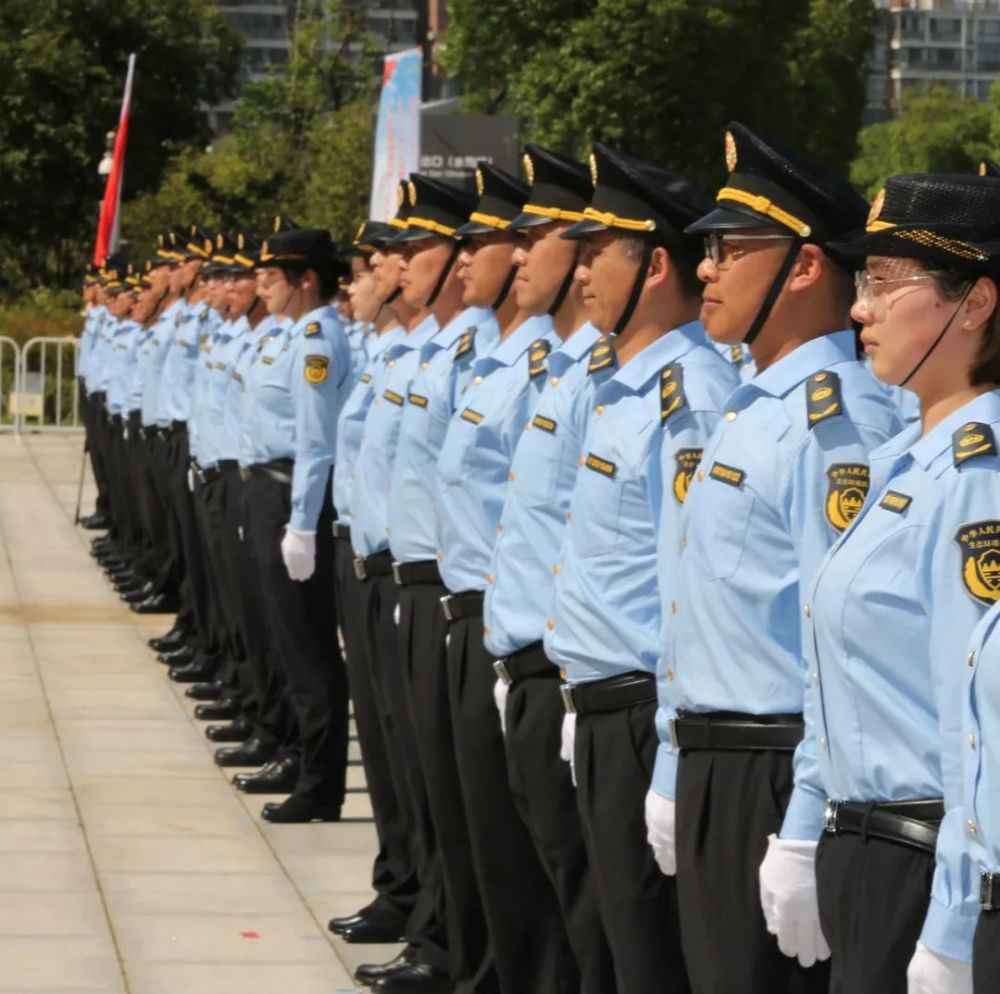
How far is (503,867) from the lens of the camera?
20.8 feet

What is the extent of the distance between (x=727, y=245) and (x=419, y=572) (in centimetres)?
243

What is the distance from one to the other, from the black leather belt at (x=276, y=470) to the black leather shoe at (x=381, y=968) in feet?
11.0

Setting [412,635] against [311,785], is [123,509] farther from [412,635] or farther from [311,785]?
[412,635]

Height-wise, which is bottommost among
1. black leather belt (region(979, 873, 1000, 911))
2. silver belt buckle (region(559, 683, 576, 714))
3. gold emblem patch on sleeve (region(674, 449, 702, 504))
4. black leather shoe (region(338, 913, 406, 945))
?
black leather shoe (region(338, 913, 406, 945))

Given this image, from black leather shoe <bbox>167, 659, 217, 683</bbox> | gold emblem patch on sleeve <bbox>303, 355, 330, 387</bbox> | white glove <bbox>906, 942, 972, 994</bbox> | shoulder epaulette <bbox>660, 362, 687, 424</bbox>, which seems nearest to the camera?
white glove <bbox>906, 942, 972, 994</bbox>

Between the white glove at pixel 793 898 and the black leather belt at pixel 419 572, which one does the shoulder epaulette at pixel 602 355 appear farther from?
the white glove at pixel 793 898

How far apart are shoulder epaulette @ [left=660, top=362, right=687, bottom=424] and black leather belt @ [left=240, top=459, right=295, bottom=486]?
5063mm

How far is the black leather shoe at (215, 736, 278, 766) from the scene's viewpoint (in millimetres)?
10859

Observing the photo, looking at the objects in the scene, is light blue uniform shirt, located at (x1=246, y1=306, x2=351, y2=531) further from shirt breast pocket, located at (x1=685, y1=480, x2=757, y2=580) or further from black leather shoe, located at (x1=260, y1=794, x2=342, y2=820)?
shirt breast pocket, located at (x1=685, y1=480, x2=757, y2=580)

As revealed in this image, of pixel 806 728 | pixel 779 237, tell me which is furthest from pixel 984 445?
pixel 779 237

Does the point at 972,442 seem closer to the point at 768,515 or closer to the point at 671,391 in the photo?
the point at 768,515

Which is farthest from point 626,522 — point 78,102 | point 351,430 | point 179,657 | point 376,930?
point 78,102

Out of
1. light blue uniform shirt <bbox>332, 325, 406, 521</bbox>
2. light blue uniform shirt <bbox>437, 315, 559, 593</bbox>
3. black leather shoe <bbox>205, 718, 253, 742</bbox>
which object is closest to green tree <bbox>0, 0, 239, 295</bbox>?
black leather shoe <bbox>205, 718, 253, 742</bbox>

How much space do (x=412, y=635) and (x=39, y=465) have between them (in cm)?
2150
